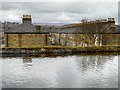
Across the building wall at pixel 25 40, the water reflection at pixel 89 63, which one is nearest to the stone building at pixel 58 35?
the building wall at pixel 25 40

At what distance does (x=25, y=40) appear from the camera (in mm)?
56656

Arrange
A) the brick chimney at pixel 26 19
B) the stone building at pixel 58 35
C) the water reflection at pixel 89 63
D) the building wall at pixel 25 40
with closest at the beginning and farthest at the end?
the water reflection at pixel 89 63, the building wall at pixel 25 40, the stone building at pixel 58 35, the brick chimney at pixel 26 19

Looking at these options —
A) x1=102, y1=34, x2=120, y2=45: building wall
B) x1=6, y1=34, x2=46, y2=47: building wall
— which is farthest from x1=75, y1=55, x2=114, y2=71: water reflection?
x1=102, y1=34, x2=120, y2=45: building wall

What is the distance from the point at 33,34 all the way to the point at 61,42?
54.4 ft

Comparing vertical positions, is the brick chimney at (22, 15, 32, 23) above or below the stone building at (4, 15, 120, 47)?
above

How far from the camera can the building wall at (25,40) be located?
55.7 meters

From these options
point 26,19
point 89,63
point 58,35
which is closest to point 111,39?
point 58,35

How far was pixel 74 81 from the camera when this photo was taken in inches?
810

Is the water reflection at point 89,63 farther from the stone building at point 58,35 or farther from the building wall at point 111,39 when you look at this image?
the building wall at point 111,39

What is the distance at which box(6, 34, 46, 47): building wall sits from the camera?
55.7m

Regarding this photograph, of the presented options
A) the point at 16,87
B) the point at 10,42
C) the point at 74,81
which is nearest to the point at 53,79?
the point at 74,81

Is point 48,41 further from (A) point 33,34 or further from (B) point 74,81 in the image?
(B) point 74,81

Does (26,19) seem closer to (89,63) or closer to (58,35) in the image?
(58,35)

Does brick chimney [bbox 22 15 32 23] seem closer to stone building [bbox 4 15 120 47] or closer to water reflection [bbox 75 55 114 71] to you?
stone building [bbox 4 15 120 47]
